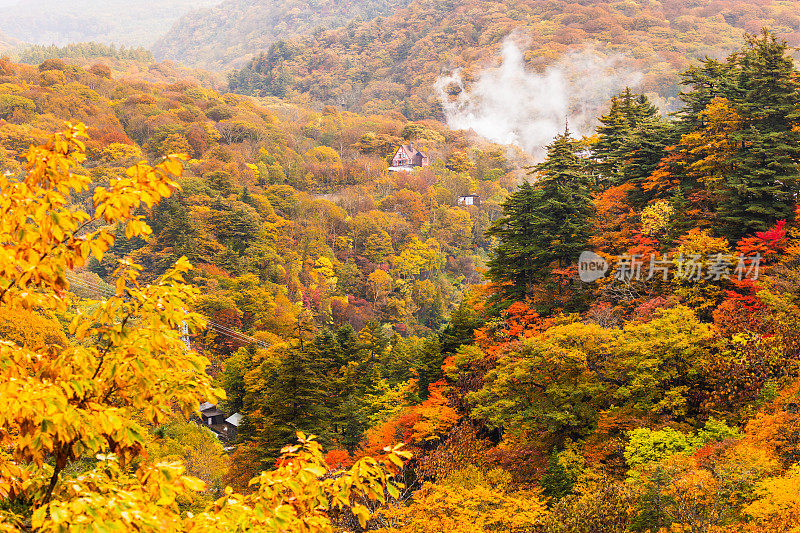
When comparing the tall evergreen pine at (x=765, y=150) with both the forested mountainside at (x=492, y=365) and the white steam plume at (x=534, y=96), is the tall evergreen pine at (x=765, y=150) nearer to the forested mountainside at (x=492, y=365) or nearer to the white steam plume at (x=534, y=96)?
the forested mountainside at (x=492, y=365)

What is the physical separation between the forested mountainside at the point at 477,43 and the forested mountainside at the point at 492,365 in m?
95.7

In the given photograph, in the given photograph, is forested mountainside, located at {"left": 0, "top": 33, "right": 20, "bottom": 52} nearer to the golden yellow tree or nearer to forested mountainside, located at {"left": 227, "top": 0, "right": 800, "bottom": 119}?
forested mountainside, located at {"left": 227, "top": 0, "right": 800, "bottom": 119}

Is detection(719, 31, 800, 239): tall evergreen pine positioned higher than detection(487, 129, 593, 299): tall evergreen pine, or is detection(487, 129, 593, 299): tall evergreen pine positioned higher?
detection(719, 31, 800, 239): tall evergreen pine

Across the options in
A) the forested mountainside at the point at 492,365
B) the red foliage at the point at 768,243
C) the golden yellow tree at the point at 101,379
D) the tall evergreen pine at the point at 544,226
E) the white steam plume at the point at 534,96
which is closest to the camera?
the golden yellow tree at the point at 101,379

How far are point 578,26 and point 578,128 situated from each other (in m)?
35.5

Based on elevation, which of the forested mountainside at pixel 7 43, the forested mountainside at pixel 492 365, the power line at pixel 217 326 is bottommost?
the power line at pixel 217 326

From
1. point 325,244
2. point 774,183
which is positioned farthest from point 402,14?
point 774,183

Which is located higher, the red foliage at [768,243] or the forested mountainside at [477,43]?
the forested mountainside at [477,43]

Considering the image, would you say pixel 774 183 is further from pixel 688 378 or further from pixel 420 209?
pixel 420 209

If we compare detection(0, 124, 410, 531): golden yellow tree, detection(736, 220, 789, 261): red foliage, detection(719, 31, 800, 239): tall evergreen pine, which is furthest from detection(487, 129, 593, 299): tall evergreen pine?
detection(0, 124, 410, 531): golden yellow tree

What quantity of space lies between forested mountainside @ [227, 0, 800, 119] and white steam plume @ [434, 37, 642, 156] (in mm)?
2548

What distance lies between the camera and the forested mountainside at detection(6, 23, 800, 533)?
161 inches

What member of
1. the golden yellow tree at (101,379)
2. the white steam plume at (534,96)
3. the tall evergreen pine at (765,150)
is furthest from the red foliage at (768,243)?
the white steam plume at (534,96)

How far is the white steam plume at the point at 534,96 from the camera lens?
117 metres
